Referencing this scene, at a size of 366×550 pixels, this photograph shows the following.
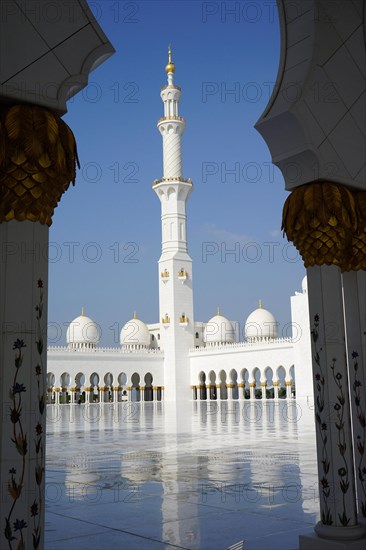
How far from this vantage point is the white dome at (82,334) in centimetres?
3081

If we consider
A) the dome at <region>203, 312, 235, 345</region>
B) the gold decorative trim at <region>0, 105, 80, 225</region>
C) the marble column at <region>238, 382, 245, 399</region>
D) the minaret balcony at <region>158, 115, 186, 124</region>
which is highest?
the minaret balcony at <region>158, 115, 186, 124</region>

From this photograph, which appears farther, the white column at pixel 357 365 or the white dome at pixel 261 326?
the white dome at pixel 261 326

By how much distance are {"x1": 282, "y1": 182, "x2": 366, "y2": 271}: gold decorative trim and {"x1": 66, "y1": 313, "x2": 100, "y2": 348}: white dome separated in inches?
1127

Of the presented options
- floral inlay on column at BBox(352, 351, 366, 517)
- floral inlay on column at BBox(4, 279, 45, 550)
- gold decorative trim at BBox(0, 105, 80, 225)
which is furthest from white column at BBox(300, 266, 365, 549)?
gold decorative trim at BBox(0, 105, 80, 225)

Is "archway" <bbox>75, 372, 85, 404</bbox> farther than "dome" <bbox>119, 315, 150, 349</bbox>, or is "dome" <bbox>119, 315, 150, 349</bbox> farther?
"dome" <bbox>119, 315, 150, 349</bbox>

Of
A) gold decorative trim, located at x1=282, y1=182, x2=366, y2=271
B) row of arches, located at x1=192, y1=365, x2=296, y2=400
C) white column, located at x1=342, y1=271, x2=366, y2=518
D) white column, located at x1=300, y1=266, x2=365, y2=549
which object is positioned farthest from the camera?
row of arches, located at x1=192, y1=365, x2=296, y2=400

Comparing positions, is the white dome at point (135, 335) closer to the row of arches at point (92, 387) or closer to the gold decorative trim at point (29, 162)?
the row of arches at point (92, 387)

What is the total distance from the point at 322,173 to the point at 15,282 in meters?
1.46

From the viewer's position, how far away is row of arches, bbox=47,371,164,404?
89.4 ft

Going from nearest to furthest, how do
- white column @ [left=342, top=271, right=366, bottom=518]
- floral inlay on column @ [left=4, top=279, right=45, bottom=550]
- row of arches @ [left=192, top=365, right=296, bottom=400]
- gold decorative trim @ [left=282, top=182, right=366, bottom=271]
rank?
floral inlay on column @ [left=4, top=279, right=45, bottom=550] < gold decorative trim @ [left=282, top=182, right=366, bottom=271] < white column @ [left=342, top=271, right=366, bottom=518] < row of arches @ [left=192, top=365, right=296, bottom=400]

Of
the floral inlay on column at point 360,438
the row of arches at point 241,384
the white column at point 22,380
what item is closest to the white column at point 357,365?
the floral inlay on column at point 360,438

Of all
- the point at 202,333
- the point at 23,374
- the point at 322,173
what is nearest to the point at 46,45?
the point at 23,374

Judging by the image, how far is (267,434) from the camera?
7.92 metres

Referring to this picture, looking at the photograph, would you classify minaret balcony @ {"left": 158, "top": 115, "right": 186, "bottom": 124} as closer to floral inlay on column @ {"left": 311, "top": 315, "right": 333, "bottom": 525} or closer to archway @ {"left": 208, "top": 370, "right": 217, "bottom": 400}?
archway @ {"left": 208, "top": 370, "right": 217, "bottom": 400}
